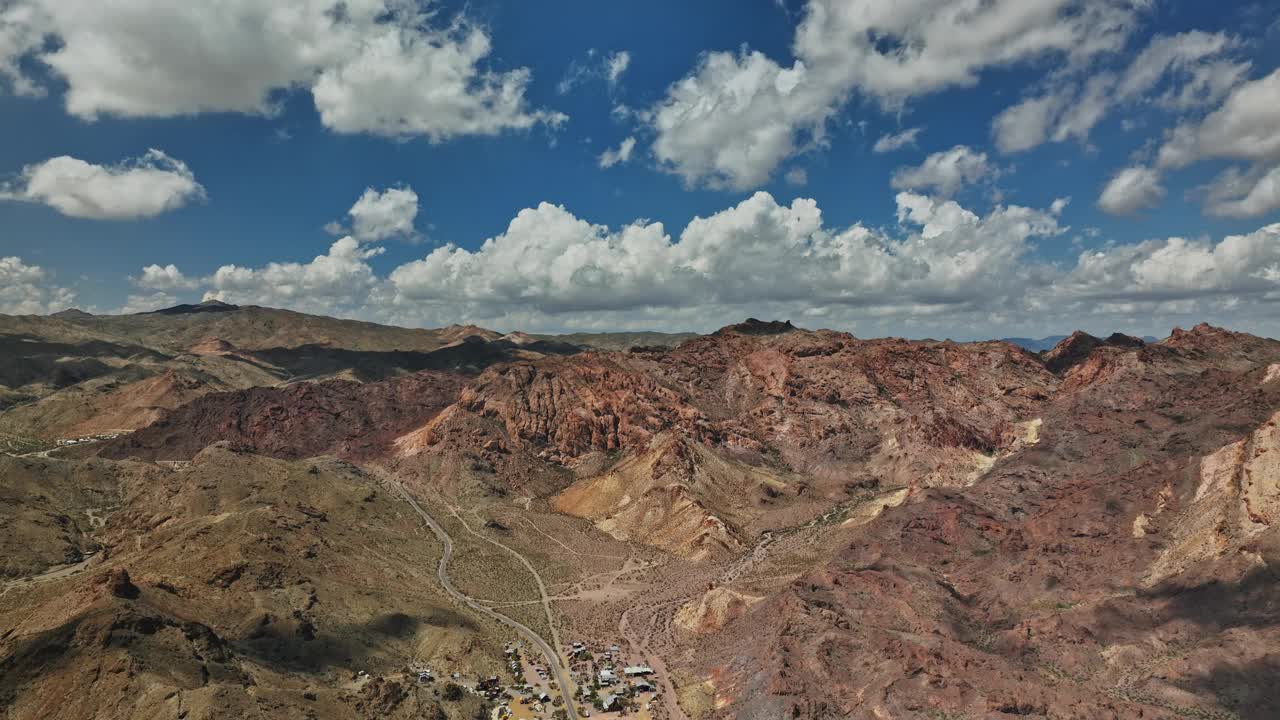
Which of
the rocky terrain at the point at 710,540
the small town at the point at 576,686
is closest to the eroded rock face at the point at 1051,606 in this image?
the rocky terrain at the point at 710,540

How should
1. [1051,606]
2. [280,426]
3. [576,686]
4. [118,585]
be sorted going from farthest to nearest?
1. [280,426]
2. [1051,606]
3. [576,686]
4. [118,585]

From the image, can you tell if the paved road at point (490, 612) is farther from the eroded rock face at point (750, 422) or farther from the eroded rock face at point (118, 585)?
the eroded rock face at point (118, 585)

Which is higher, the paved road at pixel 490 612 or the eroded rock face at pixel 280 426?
the eroded rock face at pixel 280 426

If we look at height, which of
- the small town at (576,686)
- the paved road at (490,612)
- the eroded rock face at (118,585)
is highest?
the eroded rock face at (118,585)

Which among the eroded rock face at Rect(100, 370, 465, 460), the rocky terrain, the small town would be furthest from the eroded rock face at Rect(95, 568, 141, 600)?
the eroded rock face at Rect(100, 370, 465, 460)

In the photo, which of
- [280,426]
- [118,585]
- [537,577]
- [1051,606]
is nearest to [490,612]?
[537,577]

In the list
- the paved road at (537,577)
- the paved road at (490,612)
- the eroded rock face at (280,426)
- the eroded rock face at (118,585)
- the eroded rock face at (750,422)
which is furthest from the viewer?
the eroded rock face at (280,426)

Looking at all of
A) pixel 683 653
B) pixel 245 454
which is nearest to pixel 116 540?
pixel 245 454

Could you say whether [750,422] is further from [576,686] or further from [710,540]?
[576,686]
